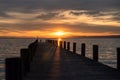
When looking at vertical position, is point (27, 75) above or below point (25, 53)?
below

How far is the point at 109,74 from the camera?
1395cm

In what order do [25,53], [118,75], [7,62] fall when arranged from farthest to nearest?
1. [118,75]
2. [25,53]
3. [7,62]

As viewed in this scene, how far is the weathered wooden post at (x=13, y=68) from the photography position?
7.27 meters

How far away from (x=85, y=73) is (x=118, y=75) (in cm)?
137

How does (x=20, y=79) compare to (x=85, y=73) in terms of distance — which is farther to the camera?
(x=85, y=73)

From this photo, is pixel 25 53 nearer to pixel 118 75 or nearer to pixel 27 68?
pixel 27 68

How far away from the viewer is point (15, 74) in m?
7.43

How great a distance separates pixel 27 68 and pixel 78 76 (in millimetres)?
2321

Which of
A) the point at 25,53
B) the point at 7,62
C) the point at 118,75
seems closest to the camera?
the point at 7,62

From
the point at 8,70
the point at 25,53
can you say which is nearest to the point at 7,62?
the point at 8,70

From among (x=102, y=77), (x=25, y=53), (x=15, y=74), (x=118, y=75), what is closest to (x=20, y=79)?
(x=15, y=74)

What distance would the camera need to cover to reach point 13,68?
7.33 metres

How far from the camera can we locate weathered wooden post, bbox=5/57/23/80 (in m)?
7.27

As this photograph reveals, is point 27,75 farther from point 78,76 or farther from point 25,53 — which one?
point 78,76
